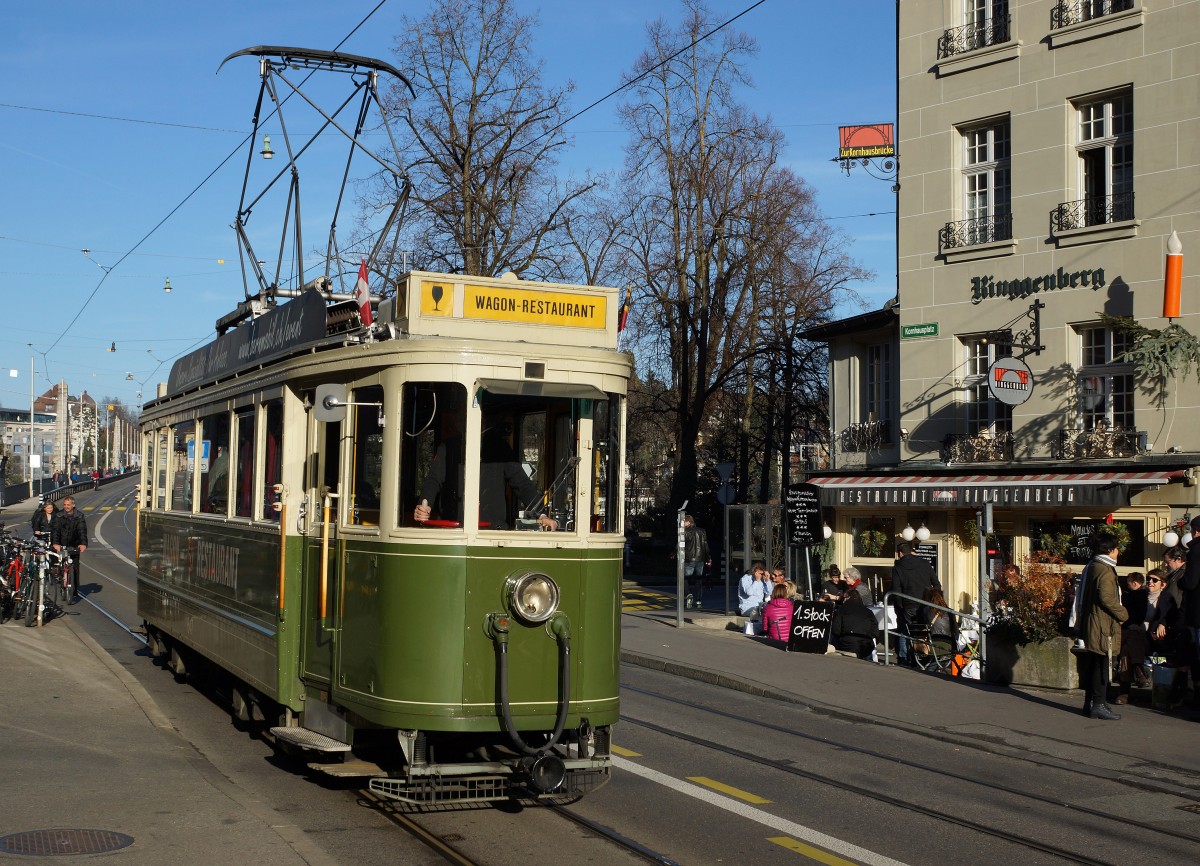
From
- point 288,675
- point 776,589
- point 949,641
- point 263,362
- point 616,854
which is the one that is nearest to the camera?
point 616,854

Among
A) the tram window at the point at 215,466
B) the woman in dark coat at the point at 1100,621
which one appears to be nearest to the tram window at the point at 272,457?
the tram window at the point at 215,466

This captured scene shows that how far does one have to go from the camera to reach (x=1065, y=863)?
716 centimetres

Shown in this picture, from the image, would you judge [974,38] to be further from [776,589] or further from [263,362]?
[263,362]

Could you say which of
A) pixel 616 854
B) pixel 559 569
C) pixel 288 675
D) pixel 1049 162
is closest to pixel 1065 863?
pixel 616 854

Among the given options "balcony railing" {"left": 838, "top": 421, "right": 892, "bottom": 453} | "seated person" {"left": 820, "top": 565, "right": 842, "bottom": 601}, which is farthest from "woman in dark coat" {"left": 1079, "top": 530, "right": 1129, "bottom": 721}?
"balcony railing" {"left": 838, "top": 421, "right": 892, "bottom": 453}

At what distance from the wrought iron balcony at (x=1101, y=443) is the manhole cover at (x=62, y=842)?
15.8 meters

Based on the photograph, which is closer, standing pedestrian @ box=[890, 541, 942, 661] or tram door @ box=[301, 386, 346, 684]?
tram door @ box=[301, 386, 346, 684]

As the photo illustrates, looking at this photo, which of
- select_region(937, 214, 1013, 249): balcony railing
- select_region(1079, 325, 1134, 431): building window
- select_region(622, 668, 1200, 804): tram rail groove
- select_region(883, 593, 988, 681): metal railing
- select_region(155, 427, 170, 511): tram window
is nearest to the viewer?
select_region(622, 668, 1200, 804): tram rail groove

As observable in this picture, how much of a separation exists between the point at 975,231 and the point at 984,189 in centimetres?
73

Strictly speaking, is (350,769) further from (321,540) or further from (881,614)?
(881,614)

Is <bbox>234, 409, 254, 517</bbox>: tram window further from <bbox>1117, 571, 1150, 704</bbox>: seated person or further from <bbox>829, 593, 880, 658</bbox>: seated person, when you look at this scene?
<bbox>829, 593, 880, 658</bbox>: seated person

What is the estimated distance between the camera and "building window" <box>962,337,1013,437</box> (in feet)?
68.4

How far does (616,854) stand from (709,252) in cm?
3232

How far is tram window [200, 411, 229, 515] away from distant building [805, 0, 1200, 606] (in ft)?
40.2
